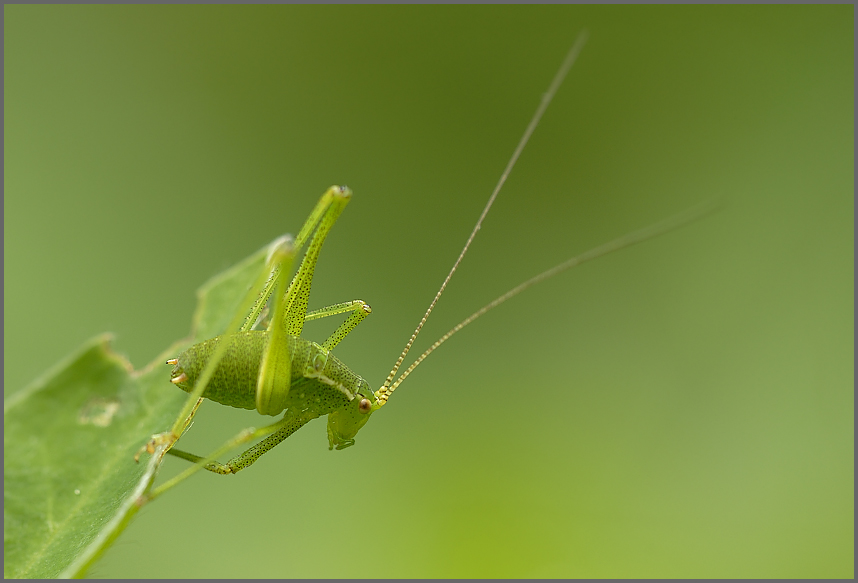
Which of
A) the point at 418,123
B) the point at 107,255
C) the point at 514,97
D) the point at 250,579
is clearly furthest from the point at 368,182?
the point at 250,579

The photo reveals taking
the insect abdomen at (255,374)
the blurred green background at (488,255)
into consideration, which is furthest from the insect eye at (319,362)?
the blurred green background at (488,255)

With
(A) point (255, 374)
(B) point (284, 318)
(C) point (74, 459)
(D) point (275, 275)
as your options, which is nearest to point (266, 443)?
(A) point (255, 374)

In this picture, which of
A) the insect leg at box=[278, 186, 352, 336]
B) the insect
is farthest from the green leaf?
the insect leg at box=[278, 186, 352, 336]

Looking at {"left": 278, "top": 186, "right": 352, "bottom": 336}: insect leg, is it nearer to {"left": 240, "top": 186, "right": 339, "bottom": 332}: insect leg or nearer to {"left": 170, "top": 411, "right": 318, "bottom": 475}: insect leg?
{"left": 240, "top": 186, "right": 339, "bottom": 332}: insect leg

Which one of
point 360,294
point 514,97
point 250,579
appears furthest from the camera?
point 514,97

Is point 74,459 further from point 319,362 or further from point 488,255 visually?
point 488,255

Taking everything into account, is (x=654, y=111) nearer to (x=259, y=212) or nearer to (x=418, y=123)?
(x=418, y=123)
